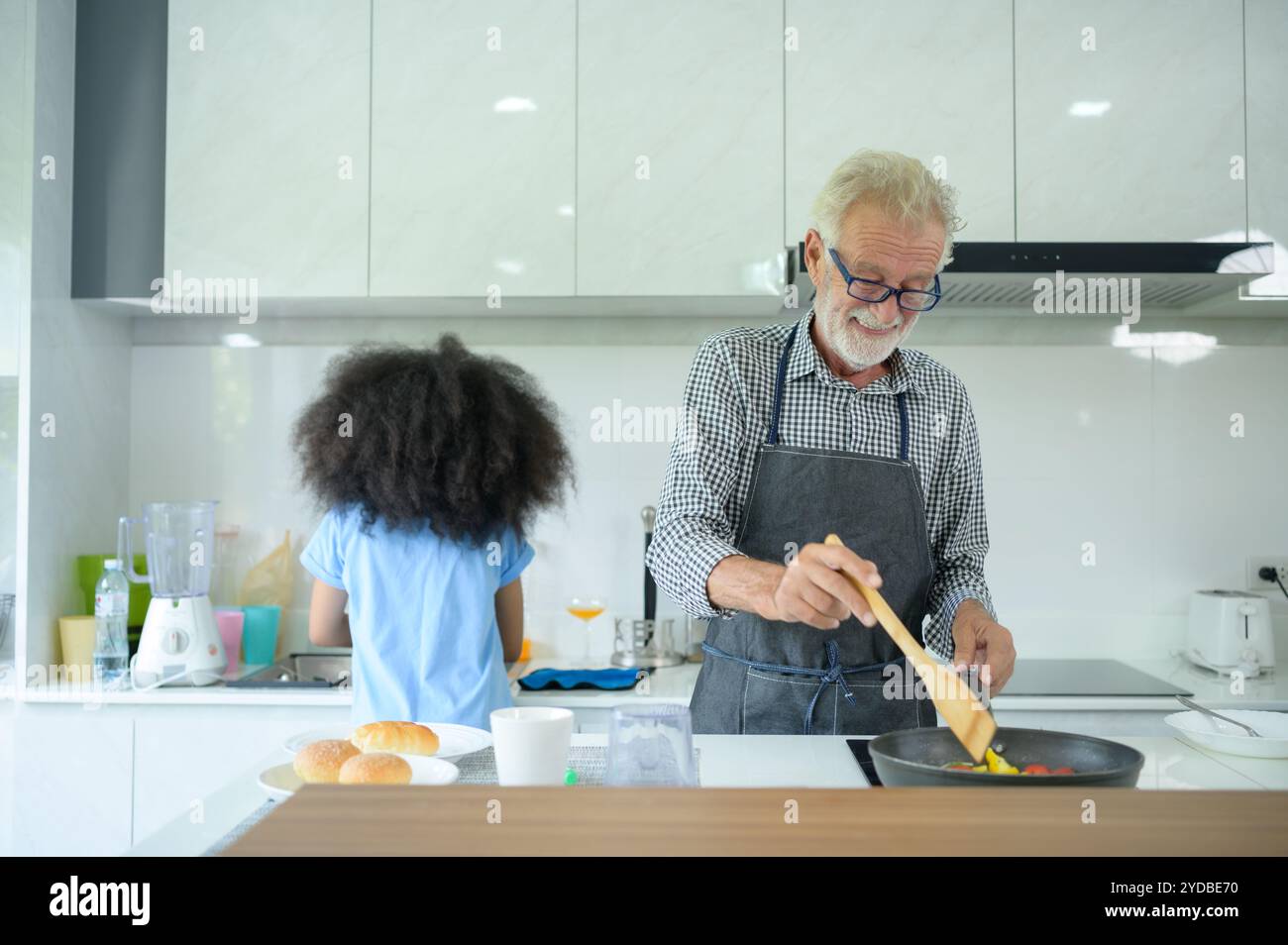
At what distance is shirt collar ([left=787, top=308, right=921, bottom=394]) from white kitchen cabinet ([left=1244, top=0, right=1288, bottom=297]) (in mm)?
1227

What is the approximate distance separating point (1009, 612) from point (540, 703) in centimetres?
125

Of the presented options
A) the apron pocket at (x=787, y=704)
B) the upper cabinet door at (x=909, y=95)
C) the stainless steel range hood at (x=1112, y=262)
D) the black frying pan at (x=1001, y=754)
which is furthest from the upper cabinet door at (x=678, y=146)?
the black frying pan at (x=1001, y=754)

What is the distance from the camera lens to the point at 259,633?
268 centimetres

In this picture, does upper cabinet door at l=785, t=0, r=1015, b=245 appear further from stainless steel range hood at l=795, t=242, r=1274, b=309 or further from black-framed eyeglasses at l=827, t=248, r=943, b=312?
black-framed eyeglasses at l=827, t=248, r=943, b=312

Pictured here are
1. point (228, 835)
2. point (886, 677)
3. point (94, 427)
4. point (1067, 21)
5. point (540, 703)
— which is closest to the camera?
point (228, 835)

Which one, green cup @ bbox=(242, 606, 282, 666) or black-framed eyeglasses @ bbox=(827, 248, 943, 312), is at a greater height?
black-framed eyeglasses @ bbox=(827, 248, 943, 312)

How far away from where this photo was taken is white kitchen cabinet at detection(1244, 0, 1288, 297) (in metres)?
2.40

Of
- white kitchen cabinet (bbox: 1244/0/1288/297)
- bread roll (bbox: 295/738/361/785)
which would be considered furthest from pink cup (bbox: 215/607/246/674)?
white kitchen cabinet (bbox: 1244/0/1288/297)

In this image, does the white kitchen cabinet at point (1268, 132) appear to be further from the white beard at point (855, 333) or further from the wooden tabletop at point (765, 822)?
the wooden tabletop at point (765, 822)

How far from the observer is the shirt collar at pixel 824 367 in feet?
5.30

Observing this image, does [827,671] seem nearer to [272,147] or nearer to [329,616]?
[329,616]

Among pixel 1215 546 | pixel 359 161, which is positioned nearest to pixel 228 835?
pixel 359 161
